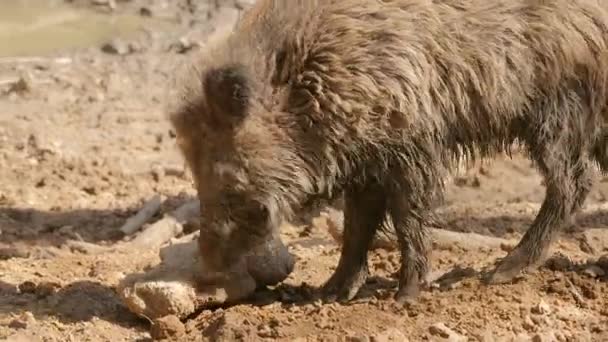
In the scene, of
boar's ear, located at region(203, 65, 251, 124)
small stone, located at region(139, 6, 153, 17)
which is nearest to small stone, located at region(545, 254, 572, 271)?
boar's ear, located at region(203, 65, 251, 124)

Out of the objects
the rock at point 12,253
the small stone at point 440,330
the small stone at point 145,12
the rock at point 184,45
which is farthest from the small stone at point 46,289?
the small stone at point 145,12

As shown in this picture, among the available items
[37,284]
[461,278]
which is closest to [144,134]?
[37,284]

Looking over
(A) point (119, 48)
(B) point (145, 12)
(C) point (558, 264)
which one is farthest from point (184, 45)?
(C) point (558, 264)

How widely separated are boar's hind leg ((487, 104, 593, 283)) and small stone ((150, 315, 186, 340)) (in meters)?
1.59

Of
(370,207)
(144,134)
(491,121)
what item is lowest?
(144,134)

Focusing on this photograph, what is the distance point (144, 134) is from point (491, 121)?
15.1ft

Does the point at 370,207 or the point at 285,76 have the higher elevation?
→ the point at 285,76

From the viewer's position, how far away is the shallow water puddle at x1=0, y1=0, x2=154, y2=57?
13.3 meters

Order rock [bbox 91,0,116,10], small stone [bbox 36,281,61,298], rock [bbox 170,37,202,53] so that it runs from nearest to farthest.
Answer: small stone [bbox 36,281,61,298], rock [bbox 170,37,202,53], rock [bbox 91,0,116,10]

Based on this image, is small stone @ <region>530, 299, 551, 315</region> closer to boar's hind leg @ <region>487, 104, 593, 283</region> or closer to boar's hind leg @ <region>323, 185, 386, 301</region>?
boar's hind leg @ <region>487, 104, 593, 283</region>

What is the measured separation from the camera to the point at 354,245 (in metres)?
6.85

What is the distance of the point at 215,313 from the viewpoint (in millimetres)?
6477

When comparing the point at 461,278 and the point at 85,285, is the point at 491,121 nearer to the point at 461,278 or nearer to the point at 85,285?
the point at 461,278

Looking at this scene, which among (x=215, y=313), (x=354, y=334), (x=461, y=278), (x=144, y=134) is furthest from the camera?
(x=144, y=134)
